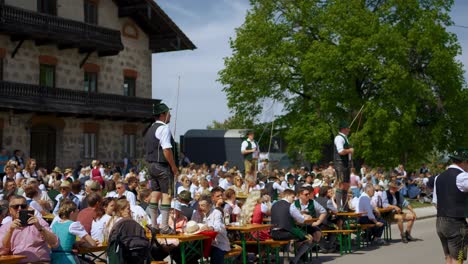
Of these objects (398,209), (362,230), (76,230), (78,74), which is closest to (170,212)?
(76,230)

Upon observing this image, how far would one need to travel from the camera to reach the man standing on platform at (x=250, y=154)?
21578 mm

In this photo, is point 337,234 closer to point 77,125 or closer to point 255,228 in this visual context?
point 255,228

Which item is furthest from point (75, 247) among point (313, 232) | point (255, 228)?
point (313, 232)

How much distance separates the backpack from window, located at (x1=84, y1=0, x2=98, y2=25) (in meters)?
25.4

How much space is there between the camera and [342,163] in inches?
661

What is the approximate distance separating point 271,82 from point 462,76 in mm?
10691

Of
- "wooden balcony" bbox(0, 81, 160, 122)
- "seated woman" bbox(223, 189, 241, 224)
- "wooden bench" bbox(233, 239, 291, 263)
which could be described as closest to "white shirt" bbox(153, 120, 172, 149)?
"wooden bench" bbox(233, 239, 291, 263)

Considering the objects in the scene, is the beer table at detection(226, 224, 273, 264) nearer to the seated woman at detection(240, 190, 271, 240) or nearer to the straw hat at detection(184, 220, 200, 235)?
the seated woman at detection(240, 190, 271, 240)

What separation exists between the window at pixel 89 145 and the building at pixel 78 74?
4 cm

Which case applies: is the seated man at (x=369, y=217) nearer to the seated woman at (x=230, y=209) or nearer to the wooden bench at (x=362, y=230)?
the wooden bench at (x=362, y=230)

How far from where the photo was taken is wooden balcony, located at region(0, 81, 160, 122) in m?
29.1

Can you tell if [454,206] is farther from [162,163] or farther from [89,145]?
[89,145]

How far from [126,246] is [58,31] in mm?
22992

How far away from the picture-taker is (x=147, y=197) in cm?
1469
